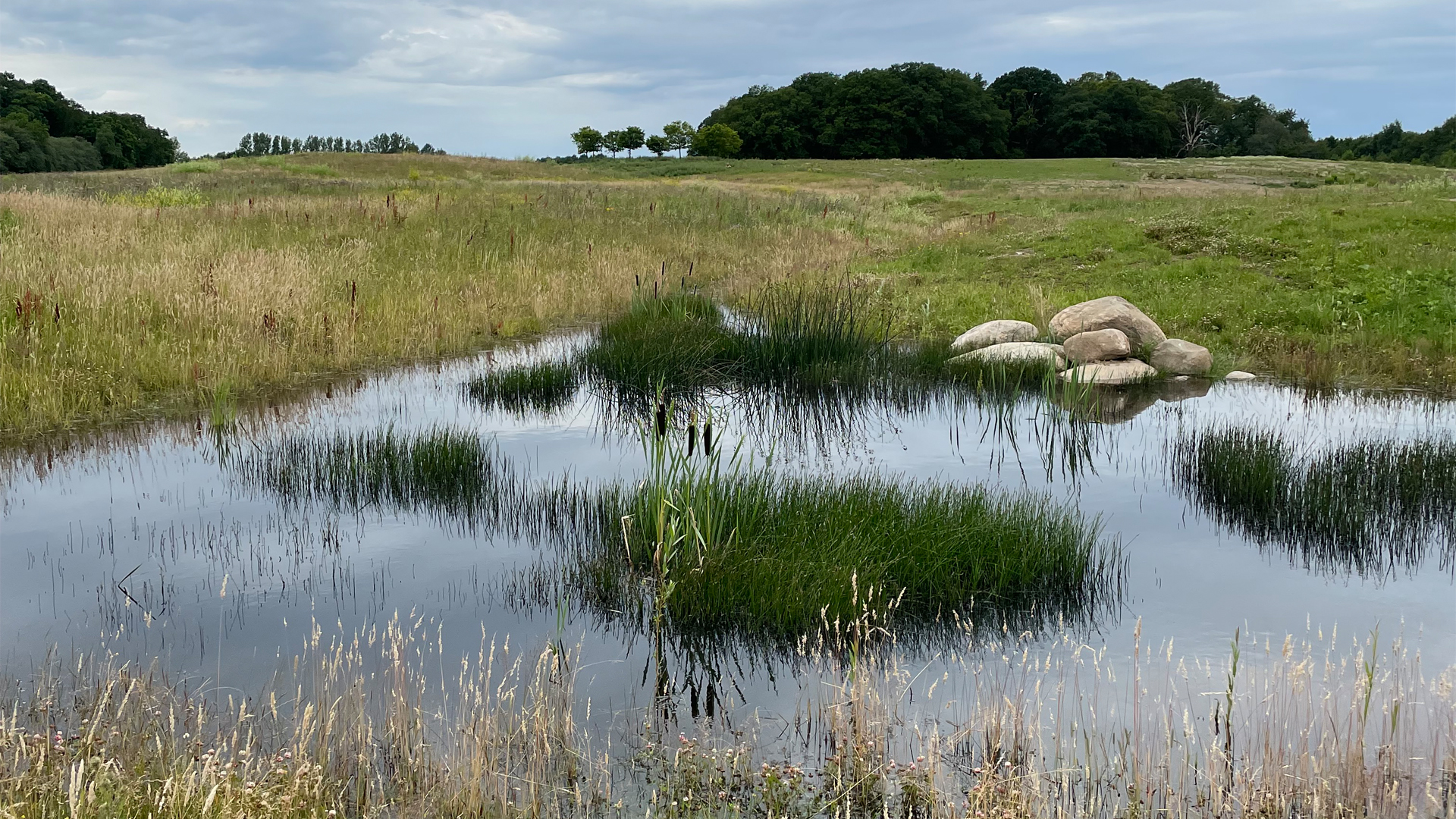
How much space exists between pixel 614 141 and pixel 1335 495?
8209 cm

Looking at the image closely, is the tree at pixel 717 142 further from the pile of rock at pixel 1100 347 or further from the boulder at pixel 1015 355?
the boulder at pixel 1015 355

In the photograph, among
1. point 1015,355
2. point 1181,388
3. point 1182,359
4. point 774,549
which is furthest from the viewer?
point 1182,359

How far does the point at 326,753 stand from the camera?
318 centimetres

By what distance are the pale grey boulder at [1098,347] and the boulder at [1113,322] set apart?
250 mm

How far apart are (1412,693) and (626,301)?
1147cm

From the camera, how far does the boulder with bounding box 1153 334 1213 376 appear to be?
34.3ft

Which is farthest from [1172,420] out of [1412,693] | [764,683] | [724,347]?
[764,683]

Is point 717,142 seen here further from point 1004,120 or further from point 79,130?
point 79,130

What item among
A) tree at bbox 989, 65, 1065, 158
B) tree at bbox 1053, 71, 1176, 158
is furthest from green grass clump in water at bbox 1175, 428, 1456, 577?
tree at bbox 989, 65, 1065, 158

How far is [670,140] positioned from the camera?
86062 mm

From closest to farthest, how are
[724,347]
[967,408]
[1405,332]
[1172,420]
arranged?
1. [1172,420]
2. [967,408]
3. [724,347]
4. [1405,332]

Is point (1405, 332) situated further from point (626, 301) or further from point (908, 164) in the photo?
point (908, 164)

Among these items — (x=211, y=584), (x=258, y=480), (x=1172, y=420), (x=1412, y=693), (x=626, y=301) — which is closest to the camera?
(x=1412, y=693)

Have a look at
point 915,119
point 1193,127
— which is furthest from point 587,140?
point 1193,127
